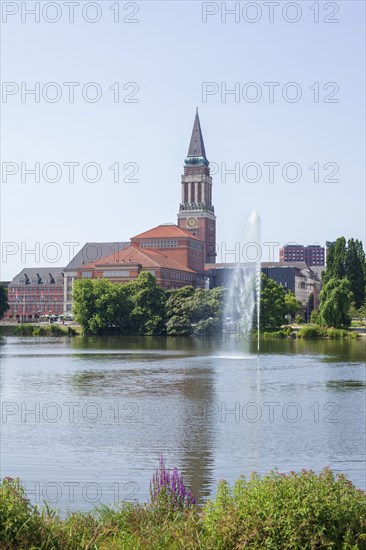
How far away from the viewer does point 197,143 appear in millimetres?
175875

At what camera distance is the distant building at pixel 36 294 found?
184500 mm

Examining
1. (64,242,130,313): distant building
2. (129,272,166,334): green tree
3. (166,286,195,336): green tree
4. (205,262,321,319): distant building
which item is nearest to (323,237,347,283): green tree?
(166,286,195,336): green tree

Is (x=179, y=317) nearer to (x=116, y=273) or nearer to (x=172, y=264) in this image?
(x=116, y=273)

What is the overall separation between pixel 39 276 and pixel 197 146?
51054 millimetres

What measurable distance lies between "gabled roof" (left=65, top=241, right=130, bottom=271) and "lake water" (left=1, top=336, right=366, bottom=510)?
125097 mm

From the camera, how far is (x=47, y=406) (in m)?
30.3

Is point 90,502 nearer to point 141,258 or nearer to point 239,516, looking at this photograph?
point 239,516

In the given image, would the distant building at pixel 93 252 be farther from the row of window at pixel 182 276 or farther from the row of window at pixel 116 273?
the row of window at pixel 116 273

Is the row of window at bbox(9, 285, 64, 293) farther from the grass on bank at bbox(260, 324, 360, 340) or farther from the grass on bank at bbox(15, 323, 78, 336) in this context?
the grass on bank at bbox(260, 324, 360, 340)

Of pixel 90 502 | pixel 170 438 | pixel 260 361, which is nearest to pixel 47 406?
pixel 170 438

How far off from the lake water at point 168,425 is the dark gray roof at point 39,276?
141 m

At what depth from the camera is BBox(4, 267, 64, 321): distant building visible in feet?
605

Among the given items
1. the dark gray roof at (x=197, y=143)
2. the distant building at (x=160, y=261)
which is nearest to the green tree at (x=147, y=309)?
the distant building at (x=160, y=261)

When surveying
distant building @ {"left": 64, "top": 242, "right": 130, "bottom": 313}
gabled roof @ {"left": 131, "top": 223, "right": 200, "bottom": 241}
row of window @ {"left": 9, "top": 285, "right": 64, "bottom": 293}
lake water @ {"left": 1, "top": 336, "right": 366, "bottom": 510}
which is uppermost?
gabled roof @ {"left": 131, "top": 223, "right": 200, "bottom": 241}
